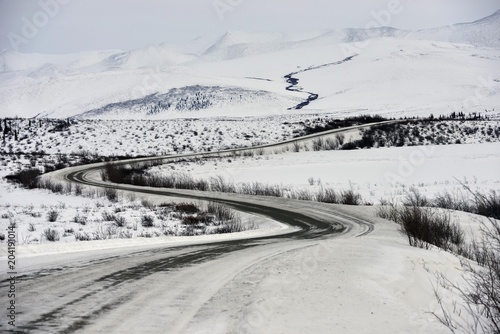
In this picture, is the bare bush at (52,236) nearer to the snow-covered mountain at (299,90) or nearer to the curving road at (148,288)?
the curving road at (148,288)

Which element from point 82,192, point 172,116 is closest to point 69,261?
point 82,192

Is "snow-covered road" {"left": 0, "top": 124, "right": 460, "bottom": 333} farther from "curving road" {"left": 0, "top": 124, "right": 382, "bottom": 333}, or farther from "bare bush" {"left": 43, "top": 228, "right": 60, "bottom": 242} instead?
"bare bush" {"left": 43, "top": 228, "right": 60, "bottom": 242}

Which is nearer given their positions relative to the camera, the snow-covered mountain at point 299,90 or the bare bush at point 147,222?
the bare bush at point 147,222

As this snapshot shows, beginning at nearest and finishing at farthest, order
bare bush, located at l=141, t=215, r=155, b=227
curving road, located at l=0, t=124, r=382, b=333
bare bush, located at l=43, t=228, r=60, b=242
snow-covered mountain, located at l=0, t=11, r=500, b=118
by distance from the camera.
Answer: curving road, located at l=0, t=124, r=382, b=333, bare bush, located at l=43, t=228, r=60, b=242, bare bush, located at l=141, t=215, r=155, b=227, snow-covered mountain, located at l=0, t=11, r=500, b=118

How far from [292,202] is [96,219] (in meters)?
9.03

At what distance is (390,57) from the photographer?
159m

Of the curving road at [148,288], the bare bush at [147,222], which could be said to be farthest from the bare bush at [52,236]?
the curving road at [148,288]

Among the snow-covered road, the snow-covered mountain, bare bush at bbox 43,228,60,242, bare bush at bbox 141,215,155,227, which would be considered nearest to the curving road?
the snow-covered road

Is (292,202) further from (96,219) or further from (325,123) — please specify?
(325,123)

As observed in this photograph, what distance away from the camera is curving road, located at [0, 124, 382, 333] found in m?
4.40

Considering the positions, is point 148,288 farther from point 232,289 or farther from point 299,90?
point 299,90

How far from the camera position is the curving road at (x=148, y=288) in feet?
14.4

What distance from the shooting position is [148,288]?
5.64m

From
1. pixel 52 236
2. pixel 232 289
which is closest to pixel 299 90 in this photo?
pixel 52 236
